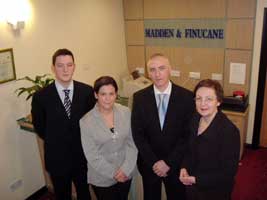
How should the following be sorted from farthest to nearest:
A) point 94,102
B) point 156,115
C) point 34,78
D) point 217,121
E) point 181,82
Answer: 1. point 181,82
2. point 34,78
3. point 94,102
4. point 156,115
5. point 217,121

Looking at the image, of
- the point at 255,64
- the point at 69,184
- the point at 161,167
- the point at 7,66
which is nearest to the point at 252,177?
the point at 255,64

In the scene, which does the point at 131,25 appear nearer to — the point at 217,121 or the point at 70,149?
the point at 70,149

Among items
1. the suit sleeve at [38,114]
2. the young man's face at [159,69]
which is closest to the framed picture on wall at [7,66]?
the suit sleeve at [38,114]

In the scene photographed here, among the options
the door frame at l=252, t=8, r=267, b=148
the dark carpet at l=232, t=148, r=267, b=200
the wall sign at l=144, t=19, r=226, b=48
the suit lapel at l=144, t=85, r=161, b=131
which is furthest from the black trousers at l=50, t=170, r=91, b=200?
the door frame at l=252, t=8, r=267, b=148

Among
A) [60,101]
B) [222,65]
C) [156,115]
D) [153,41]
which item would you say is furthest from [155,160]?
[153,41]

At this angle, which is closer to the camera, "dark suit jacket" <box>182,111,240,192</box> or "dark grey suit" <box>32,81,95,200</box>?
"dark suit jacket" <box>182,111,240,192</box>

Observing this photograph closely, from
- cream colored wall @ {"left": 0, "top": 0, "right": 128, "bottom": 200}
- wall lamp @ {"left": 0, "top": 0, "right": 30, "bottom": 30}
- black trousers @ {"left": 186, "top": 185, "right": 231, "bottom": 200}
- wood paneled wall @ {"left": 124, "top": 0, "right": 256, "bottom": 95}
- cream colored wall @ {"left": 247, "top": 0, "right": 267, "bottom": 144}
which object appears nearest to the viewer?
black trousers @ {"left": 186, "top": 185, "right": 231, "bottom": 200}

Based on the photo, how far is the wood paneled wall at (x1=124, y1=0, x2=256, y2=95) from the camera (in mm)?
4023

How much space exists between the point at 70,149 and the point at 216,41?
272 cm

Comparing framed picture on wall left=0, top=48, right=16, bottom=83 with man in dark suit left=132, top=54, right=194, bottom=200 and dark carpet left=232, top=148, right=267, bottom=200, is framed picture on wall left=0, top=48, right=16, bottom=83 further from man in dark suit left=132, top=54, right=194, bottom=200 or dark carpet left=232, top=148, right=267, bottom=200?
dark carpet left=232, top=148, right=267, bottom=200

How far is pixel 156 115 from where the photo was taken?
2293 millimetres

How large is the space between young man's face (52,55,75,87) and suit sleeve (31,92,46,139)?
0.80ft

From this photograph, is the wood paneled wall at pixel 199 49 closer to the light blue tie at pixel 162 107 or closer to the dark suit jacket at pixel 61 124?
the light blue tie at pixel 162 107

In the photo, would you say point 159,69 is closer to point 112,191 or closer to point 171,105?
point 171,105
